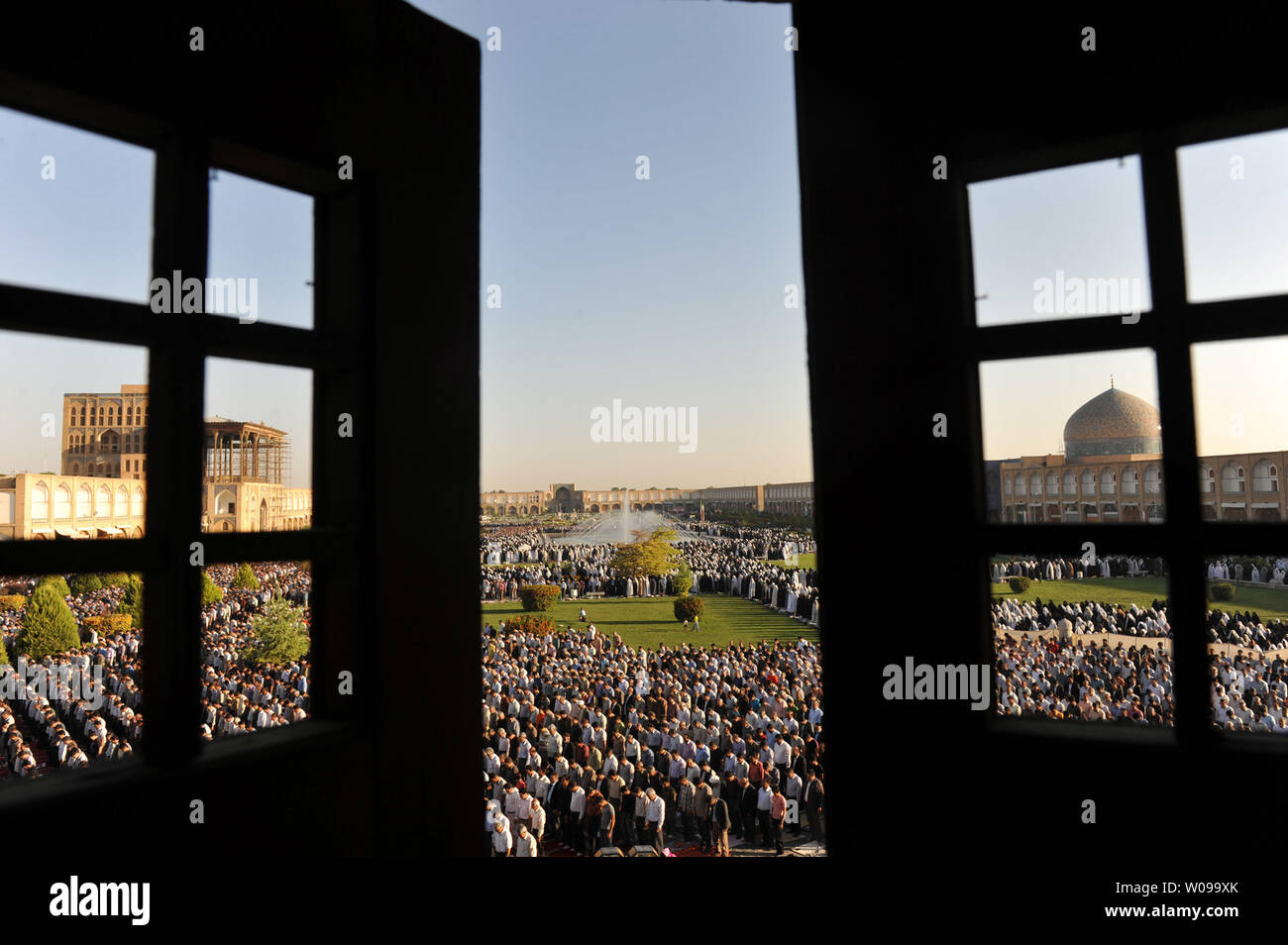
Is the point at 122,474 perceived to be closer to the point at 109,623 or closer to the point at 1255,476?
the point at 109,623

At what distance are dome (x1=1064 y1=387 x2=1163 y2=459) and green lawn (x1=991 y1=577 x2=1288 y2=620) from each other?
700 cm

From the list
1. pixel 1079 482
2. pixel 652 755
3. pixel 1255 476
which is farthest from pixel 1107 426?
pixel 652 755

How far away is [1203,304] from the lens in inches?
90.3

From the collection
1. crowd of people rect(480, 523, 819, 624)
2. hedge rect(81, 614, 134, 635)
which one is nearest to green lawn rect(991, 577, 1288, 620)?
crowd of people rect(480, 523, 819, 624)

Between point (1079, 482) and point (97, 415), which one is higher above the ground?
point (97, 415)

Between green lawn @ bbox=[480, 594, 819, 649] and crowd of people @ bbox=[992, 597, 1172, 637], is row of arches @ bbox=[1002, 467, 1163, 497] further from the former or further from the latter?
green lawn @ bbox=[480, 594, 819, 649]

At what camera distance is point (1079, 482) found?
31844 millimetres

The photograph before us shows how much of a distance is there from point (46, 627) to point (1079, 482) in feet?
126

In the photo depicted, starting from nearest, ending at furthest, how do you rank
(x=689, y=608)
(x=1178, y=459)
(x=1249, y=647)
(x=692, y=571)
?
(x=1178, y=459)
(x=1249, y=647)
(x=689, y=608)
(x=692, y=571)

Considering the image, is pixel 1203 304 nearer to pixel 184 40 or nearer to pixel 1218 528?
pixel 1218 528

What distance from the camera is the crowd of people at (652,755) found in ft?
32.5

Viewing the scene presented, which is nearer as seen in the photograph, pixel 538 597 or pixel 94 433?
pixel 538 597

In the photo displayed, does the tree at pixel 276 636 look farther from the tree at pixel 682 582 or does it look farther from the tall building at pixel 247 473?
the tree at pixel 682 582
